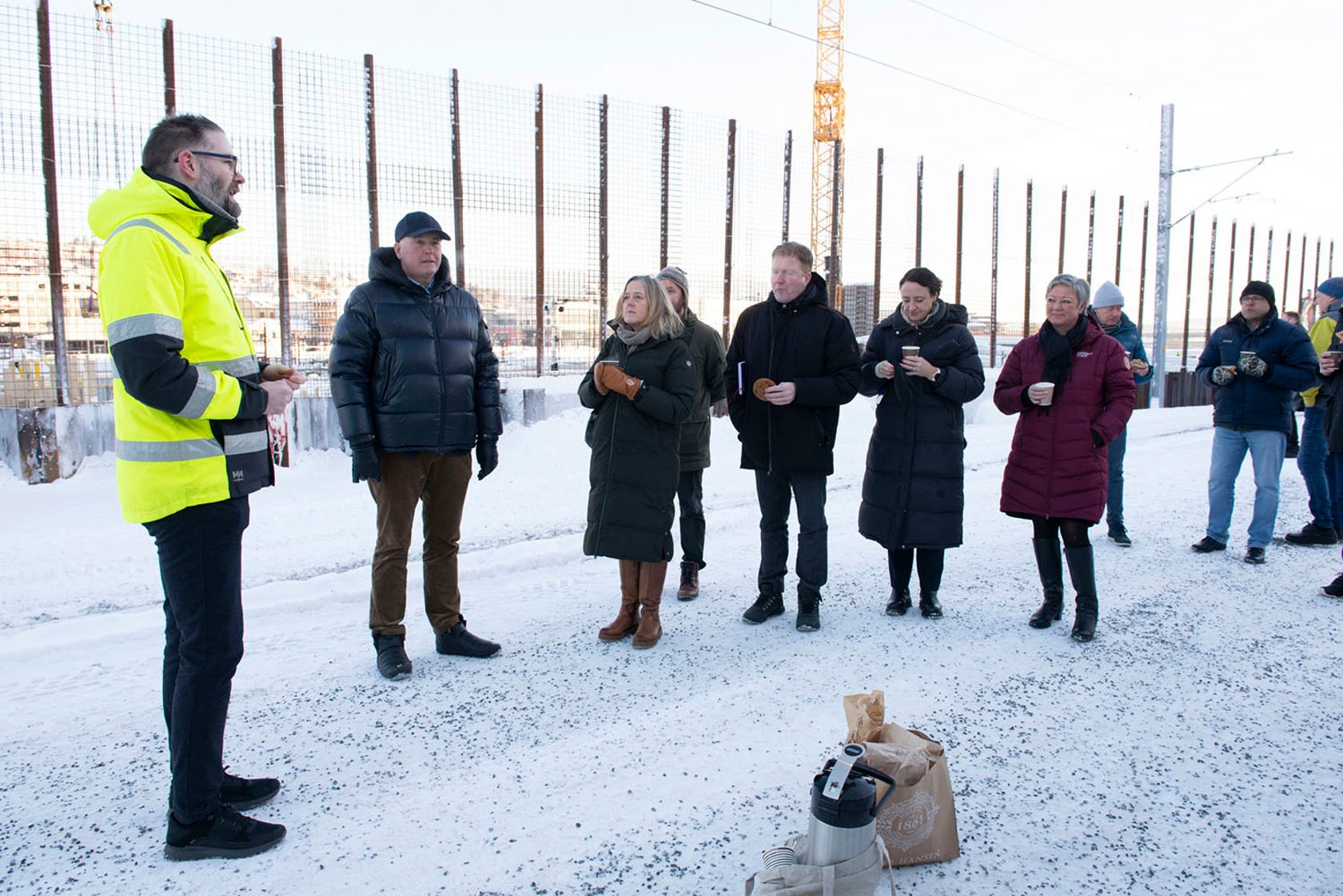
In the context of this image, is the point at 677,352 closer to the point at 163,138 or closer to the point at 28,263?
the point at 163,138

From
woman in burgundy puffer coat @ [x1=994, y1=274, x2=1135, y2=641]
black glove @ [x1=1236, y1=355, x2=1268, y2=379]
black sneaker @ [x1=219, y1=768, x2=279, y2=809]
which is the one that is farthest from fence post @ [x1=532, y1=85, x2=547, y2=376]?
black sneaker @ [x1=219, y1=768, x2=279, y2=809]

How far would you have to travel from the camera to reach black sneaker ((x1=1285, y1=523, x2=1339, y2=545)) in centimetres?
611

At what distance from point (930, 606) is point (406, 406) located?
284 cm

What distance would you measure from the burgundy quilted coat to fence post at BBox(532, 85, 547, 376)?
22.8 feet

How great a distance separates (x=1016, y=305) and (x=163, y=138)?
18.2m

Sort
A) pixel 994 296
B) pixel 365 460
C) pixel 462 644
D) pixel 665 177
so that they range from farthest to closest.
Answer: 1. pixel 994 296
2. pixel 665 177
3. pixel 462 644
4. pixel 365 460

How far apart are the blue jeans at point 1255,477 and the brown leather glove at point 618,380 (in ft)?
14.0

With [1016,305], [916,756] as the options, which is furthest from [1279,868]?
[1016,305]

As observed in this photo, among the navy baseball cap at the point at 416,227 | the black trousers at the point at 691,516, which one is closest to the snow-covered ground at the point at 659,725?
the black trousers at the point at 691,516

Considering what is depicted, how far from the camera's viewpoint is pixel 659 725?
3244mm

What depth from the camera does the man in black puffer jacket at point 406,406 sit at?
3719 mm

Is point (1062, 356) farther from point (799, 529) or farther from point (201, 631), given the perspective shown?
point (201, 631)

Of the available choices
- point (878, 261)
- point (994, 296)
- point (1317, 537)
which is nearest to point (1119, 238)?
point (994, 296)

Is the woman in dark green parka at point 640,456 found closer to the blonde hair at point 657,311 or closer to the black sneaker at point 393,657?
the blonde hair at point 657,311
